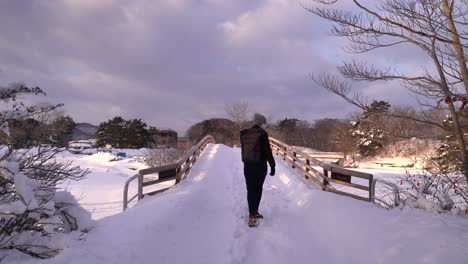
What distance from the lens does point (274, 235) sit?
5.10m

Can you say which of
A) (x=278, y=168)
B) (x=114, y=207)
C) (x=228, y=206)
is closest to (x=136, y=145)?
(x=114, y=207)

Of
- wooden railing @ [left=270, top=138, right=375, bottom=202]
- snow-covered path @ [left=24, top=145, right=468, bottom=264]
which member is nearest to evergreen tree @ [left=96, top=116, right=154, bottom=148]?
wooden railing @ [left=270, top=138, right=375, bottom=202]

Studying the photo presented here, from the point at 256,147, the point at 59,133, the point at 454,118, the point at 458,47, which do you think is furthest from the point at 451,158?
the point at 59,133

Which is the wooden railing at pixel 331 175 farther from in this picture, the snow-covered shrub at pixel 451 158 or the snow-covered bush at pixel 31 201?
the snow-covered bush at pixel 31 201

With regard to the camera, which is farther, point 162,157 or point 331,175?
point 162,157

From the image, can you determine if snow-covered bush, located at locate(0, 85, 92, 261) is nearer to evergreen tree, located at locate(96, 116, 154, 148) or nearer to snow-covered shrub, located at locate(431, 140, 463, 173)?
snow-covered shrub, located at locate(431, 140, 463, 173)

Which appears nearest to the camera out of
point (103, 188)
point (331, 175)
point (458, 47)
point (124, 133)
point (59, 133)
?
point (59, 133)

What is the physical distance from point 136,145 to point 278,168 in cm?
5086

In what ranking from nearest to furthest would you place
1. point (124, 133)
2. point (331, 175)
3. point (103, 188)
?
point (331, 175), point (103, 188), point (124, 133)

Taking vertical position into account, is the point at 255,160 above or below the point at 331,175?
above

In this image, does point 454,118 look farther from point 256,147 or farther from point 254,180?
point 254,180

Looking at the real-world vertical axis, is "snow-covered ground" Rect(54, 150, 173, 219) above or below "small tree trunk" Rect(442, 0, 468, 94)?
below

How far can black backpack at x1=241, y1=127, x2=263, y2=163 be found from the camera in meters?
5.64

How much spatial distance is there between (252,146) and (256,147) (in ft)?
0.25
